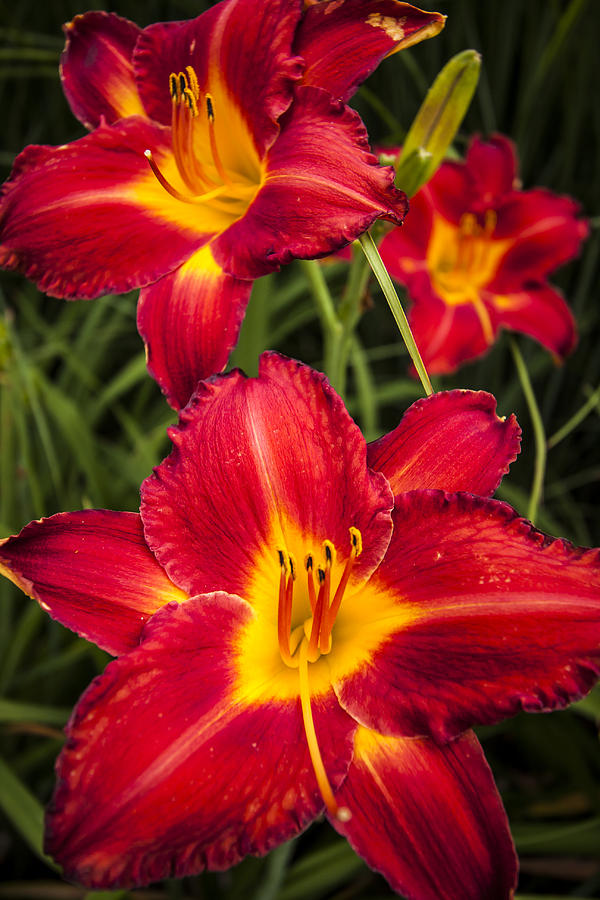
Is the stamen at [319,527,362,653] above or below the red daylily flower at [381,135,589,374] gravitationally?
above

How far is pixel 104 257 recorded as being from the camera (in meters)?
0.61

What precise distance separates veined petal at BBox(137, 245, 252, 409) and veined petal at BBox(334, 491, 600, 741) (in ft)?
0.59

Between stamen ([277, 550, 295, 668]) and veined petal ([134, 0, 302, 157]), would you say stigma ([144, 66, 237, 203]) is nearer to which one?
veined petal ([134, 0, 302, 157])

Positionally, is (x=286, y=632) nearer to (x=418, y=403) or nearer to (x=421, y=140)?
(x=418, y=403)

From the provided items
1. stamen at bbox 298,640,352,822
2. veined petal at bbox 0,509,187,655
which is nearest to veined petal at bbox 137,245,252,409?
veined petal at bbox 0,509,187,655

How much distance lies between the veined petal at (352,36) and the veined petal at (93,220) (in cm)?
15

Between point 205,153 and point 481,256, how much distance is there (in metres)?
0.70

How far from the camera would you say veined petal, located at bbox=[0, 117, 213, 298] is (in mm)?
Result: 602

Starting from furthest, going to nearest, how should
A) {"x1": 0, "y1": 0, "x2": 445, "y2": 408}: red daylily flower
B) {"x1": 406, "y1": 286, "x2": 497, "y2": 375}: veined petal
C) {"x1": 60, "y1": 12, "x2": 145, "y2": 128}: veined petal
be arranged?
{"x1": 406, "y1": 286, "x2": 497, "y2": 375}: veined petal < {"x1": 60, "y1": 12, "x2": 145, "y2": 128}: veined petal < {"x1": 0, "y1": 0, "x2": 445, "y2": 408}: red daylily flower

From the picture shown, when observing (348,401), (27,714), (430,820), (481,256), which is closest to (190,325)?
(430,820)

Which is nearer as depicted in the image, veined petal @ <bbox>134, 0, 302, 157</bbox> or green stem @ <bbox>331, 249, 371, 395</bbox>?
veined petal @ <bbox>134, 0, 302, 157</bbox>

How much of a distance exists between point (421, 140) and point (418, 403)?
0.30m

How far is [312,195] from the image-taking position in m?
0.54

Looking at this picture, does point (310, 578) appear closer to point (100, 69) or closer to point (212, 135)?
point (212, 135)
